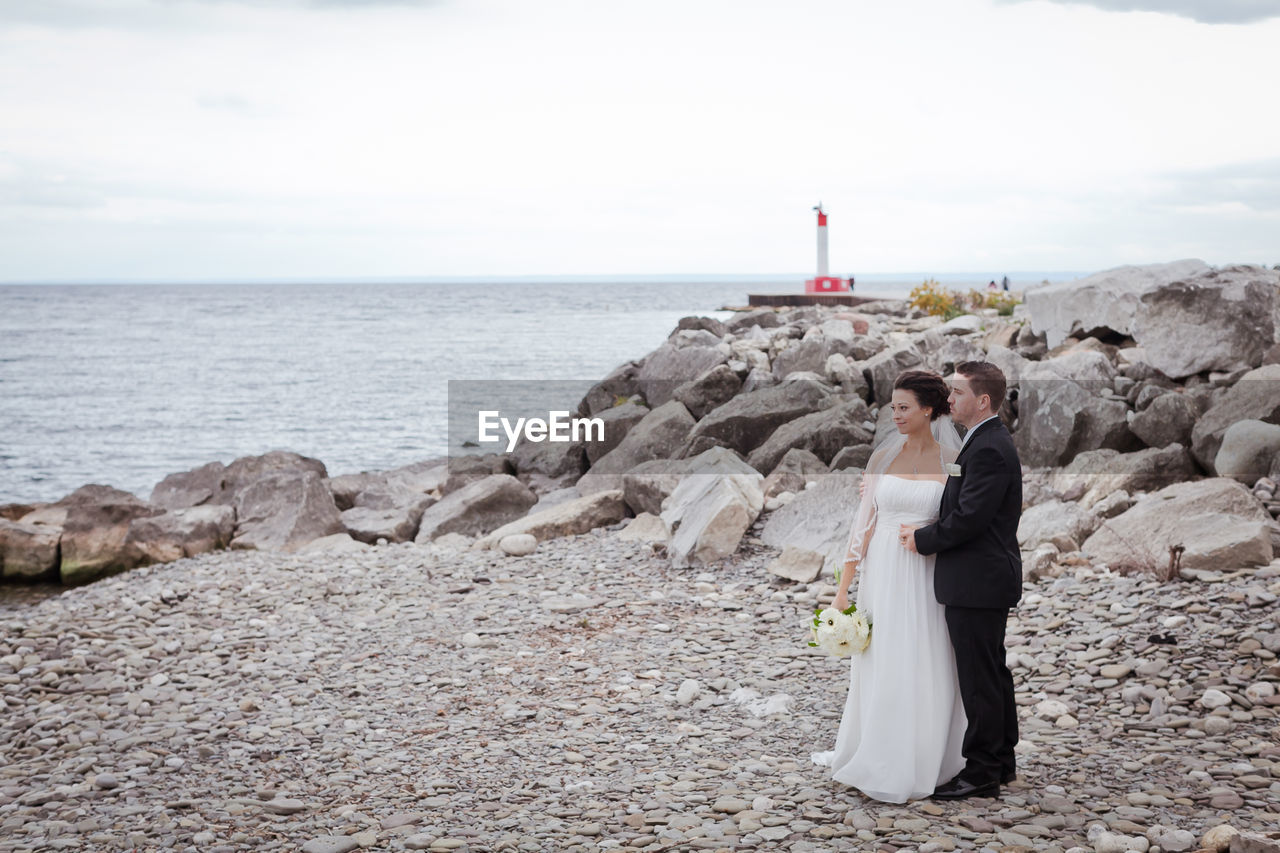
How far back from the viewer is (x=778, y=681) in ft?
24.1

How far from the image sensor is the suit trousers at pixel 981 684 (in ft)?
17.1

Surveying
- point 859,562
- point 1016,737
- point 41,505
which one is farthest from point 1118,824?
point 41,505

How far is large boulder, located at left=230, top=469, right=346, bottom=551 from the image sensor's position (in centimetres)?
1348

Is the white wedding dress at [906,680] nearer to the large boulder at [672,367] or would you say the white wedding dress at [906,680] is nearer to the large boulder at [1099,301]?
the large boulder at [1099,301]

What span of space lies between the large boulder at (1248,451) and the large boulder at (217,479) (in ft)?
42.3

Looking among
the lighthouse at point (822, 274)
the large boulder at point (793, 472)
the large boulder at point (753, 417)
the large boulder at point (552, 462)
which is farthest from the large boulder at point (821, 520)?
the lighthouse at point (822, 274)

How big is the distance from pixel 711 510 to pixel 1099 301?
7.95 m

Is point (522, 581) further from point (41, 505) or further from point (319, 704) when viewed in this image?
point (41, 505)

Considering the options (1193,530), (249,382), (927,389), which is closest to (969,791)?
(927,389)

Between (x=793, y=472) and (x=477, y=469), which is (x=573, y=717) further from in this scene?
(x=477, y=469)

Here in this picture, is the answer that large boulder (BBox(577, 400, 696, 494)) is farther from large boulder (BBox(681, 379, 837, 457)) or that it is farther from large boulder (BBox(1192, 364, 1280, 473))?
large boulder (BBox(1192, 364, 1280, 473))

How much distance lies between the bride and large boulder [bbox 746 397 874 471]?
683 centimetres

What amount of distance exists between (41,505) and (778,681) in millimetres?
14743

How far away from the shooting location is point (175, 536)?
13.4 m
